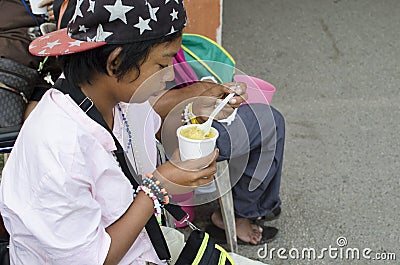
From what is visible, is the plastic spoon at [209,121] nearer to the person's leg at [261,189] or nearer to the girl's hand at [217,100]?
the girl's hand at [217,100]

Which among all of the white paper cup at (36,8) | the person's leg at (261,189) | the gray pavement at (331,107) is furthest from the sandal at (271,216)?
the white paper cup at (36,8)

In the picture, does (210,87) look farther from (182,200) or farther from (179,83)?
(182,200)

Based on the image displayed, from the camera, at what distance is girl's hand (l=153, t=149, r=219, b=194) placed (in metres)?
1.47

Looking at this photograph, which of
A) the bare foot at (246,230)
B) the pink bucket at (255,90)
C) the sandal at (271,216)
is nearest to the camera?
the pink bucket at (255,90)

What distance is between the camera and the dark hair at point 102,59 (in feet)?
4.45

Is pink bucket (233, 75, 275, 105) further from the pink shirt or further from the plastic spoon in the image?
the pink shirt

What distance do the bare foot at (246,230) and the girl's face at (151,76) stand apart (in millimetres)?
1231

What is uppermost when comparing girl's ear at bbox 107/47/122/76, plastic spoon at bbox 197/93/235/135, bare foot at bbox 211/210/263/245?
girl's ear at bbox 107/47/122/76

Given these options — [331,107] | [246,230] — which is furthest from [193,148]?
[331,107]

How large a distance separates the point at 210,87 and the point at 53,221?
75cm

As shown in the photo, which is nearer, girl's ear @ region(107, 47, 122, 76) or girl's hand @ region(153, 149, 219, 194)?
girl's ear @ region(107, 47, 122, 76)

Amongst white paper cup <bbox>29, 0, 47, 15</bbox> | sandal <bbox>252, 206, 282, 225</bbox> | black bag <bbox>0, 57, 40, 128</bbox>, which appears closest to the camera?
black bag <bbox>0, 57, 40, 128</bbox>

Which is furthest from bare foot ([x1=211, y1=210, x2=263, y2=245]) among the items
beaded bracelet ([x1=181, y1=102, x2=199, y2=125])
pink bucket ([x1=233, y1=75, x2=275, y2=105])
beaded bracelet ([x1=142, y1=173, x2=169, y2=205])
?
beaded bracelet ([x1=142, y1=173, x2=169, y2=205])

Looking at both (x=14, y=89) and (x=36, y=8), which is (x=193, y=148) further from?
(x=36, y=8)
